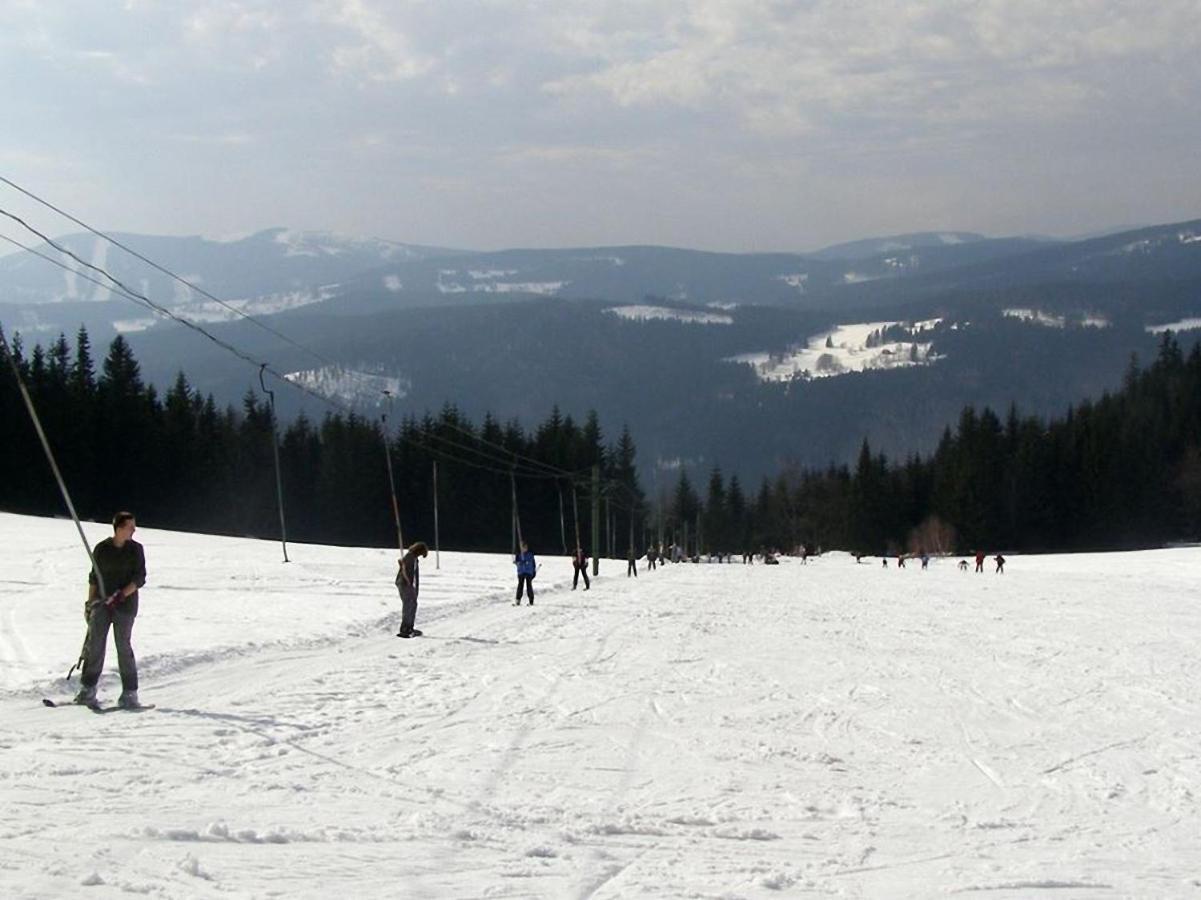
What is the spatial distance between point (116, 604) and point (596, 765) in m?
4.95

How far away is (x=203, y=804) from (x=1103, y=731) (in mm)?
8388

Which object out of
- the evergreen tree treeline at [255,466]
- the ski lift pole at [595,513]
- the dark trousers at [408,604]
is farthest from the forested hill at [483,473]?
the dark trousers at [408,604]

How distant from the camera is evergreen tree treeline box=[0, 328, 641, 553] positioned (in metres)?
77.6

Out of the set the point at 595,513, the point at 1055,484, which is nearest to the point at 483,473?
the point at 595,513

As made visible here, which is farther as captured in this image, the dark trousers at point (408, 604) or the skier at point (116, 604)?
the dark trousers at point (408, 604)

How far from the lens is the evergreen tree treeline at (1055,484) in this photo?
370 ft

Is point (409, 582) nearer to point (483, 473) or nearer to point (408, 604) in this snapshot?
point (408, 604)

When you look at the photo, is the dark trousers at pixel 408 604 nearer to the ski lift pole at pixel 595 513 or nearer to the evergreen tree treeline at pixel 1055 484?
the ski lift pole at pixel 595 513

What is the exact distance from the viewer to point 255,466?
10144 cm

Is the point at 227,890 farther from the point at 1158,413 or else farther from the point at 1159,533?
the point at 1158,413

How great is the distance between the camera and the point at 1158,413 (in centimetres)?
12612

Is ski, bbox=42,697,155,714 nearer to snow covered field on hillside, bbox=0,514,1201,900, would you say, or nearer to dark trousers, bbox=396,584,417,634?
snow covered field on hillside, bbox=0,514,1201,900

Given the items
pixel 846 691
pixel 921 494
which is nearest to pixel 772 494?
pixel 921 494

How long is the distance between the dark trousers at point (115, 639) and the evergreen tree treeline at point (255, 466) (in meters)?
61.0
